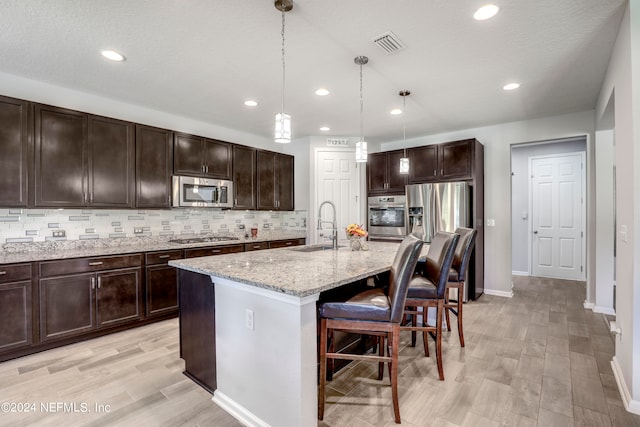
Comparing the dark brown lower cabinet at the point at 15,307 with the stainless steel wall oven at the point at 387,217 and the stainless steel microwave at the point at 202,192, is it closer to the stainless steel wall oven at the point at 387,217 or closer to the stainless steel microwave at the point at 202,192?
the stainless steel microwave at the point at 202,192

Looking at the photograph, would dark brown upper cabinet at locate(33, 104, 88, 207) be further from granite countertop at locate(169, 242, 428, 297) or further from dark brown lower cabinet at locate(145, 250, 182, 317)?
granite countertop at locate(169, 242, 428, 297)

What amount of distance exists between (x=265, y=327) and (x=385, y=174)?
4.01 meters

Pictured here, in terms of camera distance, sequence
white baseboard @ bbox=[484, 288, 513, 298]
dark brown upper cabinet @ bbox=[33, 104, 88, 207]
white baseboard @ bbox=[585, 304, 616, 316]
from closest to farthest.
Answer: dark brown upper cabinet @ bbox=[33, 104, 88, 207] → white baseboard @ bbox=[585, 304, 616, 316] → white baseboard @ bbox=[484, 288, 513, 298]

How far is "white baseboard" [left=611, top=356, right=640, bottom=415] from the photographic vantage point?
6.19ft

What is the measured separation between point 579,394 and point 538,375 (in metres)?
0.26

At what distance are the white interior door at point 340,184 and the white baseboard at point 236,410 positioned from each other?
3474mm

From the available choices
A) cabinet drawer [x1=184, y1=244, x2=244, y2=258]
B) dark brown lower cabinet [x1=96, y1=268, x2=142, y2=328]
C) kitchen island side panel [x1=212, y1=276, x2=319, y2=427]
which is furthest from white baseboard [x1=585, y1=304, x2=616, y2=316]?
dark brown lower cabinet [x1=96, y1=268, x2=142, y2=328]

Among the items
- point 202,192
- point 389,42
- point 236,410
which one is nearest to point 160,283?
point 202,192

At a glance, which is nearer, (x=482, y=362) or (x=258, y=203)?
(x=482, y=362)

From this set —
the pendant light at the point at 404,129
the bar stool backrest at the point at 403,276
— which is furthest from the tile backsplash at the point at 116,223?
the bar stool backrest at the point at 403,276

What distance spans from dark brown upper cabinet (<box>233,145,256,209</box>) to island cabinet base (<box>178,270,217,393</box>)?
2.40 metres

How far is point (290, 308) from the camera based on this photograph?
1.53 m

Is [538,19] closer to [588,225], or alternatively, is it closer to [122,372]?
[588,225]

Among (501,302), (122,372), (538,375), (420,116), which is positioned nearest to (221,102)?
(420,116)
